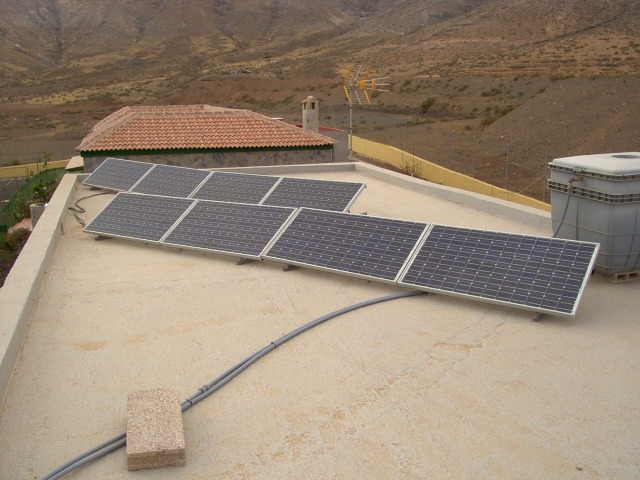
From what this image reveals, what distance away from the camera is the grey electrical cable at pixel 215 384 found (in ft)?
18.8

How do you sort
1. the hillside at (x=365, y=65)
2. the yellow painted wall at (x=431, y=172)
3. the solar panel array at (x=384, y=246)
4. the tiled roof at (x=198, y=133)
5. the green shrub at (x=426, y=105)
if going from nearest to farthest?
the solar panel array at (x=384, y=246) → the yellow painted wall at (x=431, y=172) → the tiled roof at (x=198, y=133) → the hillside at (x=365, y=65) → the green shrub at (x=426, y=105)

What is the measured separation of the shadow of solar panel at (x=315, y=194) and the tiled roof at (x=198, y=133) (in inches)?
502

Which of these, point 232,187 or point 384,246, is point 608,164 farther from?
point 232,187

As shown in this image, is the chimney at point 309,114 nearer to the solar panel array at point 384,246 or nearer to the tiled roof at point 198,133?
the tiled roof at point 198,133

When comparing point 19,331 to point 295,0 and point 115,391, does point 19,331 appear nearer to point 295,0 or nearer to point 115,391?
point 115,391

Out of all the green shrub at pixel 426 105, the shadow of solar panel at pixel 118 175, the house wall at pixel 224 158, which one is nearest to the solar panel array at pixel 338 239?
the shadow of solar panel at pixel 118 175

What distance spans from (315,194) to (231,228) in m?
2.01

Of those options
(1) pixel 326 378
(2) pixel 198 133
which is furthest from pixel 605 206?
(2) pixel 198 133

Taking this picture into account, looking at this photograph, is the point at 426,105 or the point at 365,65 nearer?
the point at 426,105

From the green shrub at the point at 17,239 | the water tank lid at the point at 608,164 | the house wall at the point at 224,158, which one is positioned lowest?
the green shrub at the point at 17,239

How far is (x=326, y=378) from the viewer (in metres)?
7.26

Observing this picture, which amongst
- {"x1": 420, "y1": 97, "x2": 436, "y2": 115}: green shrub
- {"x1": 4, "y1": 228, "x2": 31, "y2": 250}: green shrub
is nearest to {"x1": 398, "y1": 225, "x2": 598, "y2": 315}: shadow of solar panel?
{"x1": 4, "y1": 228, "x2": 31, "y2": 250}: green shrub

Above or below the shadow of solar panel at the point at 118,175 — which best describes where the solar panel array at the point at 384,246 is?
above

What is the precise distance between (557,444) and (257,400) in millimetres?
2799
